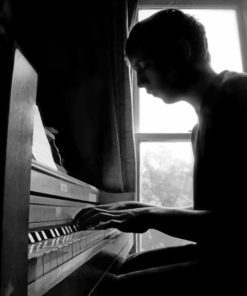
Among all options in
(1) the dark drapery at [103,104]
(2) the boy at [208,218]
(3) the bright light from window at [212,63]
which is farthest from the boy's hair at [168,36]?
(3) the bright light from window at [212,63]

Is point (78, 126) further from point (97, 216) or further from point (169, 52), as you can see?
point (97, 216)

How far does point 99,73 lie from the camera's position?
228cm

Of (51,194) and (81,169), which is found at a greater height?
(81,169)

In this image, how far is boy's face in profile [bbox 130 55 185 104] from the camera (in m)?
1.17

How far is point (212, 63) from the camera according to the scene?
10.9 feet

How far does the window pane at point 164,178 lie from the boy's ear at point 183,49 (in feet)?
6.89

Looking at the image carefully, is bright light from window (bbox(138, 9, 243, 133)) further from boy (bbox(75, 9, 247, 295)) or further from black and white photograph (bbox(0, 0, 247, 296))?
boy (bbox(75, 9, 247, 295))

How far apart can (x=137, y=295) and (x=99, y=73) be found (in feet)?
5.60

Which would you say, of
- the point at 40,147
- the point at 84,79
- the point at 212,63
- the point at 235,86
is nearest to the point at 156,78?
the point at 235,86

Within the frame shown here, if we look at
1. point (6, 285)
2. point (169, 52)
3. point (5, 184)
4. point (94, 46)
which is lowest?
point (6, 285)

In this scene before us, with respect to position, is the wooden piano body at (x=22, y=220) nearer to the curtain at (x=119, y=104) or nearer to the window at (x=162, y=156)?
the curtain at (x=119, y=104)

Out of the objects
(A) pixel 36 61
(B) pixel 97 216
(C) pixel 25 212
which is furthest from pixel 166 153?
(C) pixel 25 212

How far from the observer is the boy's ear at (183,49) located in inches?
43.9

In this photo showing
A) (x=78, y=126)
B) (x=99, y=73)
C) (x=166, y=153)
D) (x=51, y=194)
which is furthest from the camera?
(x=166, y=153)
